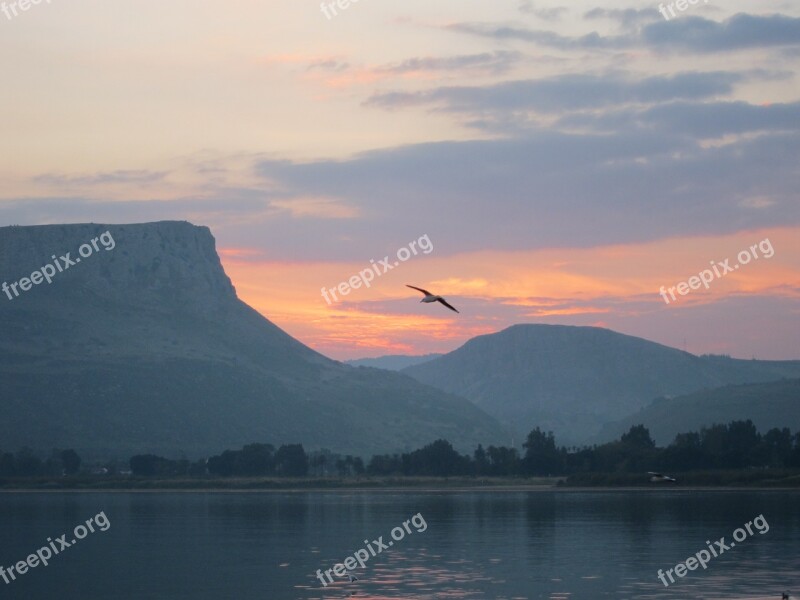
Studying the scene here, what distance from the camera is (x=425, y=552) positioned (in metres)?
78.9

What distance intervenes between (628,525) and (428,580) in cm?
4111

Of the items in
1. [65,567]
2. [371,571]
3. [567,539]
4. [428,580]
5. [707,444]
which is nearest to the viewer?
[428,580]

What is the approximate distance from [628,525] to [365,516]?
1186 inches

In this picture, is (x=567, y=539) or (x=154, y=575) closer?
(x=154, y=575)

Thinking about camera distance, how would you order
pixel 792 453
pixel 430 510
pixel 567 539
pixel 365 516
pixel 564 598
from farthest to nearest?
pixel 792 453, pixel 430 510, pixel 365 516, pixel 567 539, pixel 564 598

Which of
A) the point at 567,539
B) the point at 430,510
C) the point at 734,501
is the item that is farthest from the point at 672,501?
the point at 567,539

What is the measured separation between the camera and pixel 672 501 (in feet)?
463

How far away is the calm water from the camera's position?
2379 inches

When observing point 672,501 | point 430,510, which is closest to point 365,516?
point 430,510

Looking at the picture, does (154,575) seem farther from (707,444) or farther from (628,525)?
(707,444)

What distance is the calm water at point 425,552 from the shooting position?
6044cm

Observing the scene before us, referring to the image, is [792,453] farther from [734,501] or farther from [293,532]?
[293,532]

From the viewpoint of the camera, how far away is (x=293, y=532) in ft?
327

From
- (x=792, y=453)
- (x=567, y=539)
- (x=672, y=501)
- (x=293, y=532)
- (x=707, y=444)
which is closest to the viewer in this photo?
(x=567, y=539)
